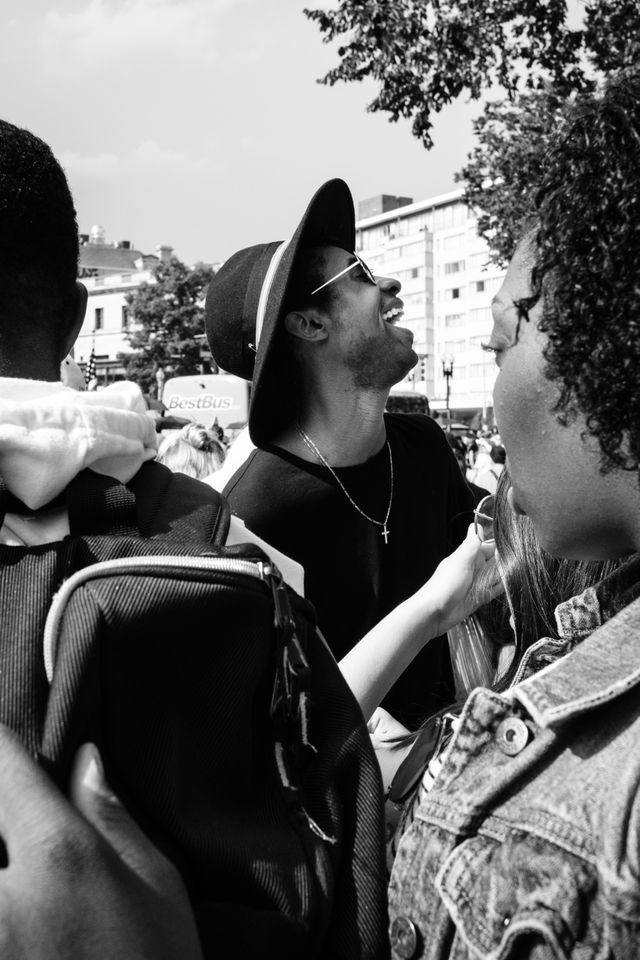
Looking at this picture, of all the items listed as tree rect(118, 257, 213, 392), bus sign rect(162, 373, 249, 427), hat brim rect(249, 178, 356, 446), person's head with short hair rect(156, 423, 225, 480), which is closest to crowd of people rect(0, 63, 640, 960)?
hat brim rect(249, 178, 356, 446)

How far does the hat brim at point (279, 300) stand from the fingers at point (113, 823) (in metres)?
2.14

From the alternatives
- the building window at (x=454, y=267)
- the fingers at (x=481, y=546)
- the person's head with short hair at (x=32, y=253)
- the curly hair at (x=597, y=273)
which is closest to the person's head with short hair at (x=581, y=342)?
the curly hair at (x=597, y=273)

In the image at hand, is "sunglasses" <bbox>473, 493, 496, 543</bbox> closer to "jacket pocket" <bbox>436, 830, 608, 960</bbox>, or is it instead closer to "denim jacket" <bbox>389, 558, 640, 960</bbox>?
"denim jacket" <bbox>389, 558, 640, 960</bbox>

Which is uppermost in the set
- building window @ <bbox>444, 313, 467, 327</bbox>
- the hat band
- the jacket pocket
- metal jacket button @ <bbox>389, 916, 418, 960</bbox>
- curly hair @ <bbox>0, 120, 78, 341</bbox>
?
building window @ <bbox>444, 313, 467, 327</bbox>

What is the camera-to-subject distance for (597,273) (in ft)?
4.11

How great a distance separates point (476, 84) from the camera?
937cm

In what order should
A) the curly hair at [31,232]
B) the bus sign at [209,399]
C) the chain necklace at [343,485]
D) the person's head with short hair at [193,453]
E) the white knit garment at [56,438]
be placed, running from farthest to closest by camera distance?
the bus sign at [209,399] < the person's head with short hair at [193,453] < the chain necklace at [343,485] < the curly hair at [31,232] < the white knit garment at [56,438]

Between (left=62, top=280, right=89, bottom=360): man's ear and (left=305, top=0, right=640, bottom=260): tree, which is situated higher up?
(left=305, top=0, right=640, bottom=260): tree

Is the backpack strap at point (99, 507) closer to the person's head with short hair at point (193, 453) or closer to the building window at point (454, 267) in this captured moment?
the person's head with short hair at point (193, 453)

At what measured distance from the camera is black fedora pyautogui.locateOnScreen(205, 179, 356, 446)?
10.5ft

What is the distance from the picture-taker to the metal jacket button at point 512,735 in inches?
52.7

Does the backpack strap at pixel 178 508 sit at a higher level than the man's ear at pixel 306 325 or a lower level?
lower

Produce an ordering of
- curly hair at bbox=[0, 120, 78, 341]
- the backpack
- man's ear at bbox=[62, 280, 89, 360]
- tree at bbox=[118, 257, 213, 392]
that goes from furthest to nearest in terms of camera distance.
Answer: tree at bbox=[118, 257, 213, 392] < man's ear at bbox=[62, 280, 89, 360] < curly hair at bbox=[0, 120, 78, 341] < the backpack

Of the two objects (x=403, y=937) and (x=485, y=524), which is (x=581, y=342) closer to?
(x=403, y=937)
